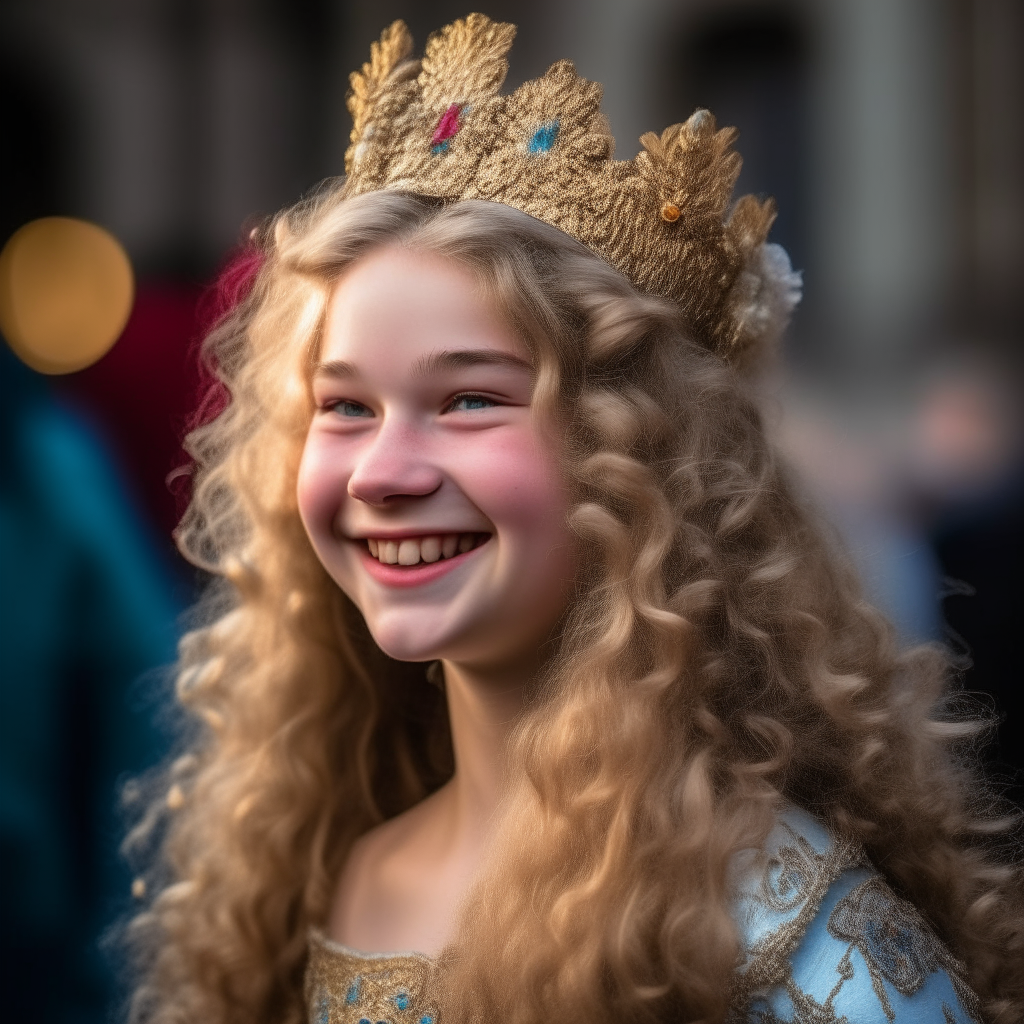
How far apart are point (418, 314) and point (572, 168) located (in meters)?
0.30

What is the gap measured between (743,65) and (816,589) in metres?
5.78

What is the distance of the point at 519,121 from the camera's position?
5.29 ft

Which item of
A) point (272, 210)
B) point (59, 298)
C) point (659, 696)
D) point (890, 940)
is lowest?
point (890, 940)

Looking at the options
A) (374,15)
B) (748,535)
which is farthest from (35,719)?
(374,15)

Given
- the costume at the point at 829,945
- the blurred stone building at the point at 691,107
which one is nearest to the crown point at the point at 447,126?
the costume at the point at 829,945

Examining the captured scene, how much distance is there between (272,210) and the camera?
5719mm

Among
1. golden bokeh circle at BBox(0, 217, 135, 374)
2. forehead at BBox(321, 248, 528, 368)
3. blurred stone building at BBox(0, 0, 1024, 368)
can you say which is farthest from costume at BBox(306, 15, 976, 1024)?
blurred stone building at BBox(0, 0, 1024, 368)

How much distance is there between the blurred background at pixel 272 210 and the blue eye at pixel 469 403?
3.79 ft

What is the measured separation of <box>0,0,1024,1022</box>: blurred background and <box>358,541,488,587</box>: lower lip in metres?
0.98

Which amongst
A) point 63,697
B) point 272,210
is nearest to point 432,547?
point 63,697

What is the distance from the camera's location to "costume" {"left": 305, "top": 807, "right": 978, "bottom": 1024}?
4.33ft

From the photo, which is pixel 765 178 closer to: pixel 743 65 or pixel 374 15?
pixel 743 65

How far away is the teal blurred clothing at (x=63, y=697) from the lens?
7.86ft

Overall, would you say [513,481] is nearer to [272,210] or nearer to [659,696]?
[659,696]
